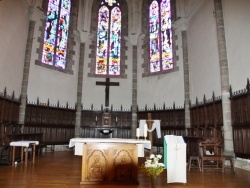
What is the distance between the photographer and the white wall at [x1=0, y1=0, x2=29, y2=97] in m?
10.2

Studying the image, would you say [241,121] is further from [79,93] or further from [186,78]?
[79,93]

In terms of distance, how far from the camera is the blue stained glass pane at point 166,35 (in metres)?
14.5

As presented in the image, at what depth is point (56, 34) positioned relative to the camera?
14.6 m

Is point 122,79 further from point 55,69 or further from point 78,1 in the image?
point 78,1

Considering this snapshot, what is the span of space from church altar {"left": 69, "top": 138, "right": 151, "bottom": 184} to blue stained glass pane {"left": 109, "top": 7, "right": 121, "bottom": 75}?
10.8m

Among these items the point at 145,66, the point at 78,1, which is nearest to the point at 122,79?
the point at 145,66

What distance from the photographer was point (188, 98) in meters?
12.9

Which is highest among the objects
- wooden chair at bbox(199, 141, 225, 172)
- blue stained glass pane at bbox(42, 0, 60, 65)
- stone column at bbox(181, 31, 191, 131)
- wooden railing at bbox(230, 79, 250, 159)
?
blue stained glass pane at bbox(42, 0, 60, 65)

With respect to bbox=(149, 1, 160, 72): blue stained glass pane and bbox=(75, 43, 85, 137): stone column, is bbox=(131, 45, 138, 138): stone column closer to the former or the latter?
bbox=(149, 1, 160, 72): blue stained glass pane

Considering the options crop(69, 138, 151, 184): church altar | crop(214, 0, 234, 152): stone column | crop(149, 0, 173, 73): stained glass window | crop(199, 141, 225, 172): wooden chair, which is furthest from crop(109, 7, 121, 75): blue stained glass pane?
crop(69, 138, 151, 184): church altar

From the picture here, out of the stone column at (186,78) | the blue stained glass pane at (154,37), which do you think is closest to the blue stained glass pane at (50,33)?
the blue stained glass pane at (154,37)

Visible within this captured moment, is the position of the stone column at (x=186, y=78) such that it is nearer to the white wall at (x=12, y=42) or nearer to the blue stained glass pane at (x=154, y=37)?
the blue stained glass pane at (x=154, y=37)

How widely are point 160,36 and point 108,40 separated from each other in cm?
369

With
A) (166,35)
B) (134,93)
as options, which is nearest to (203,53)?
(166,35)
